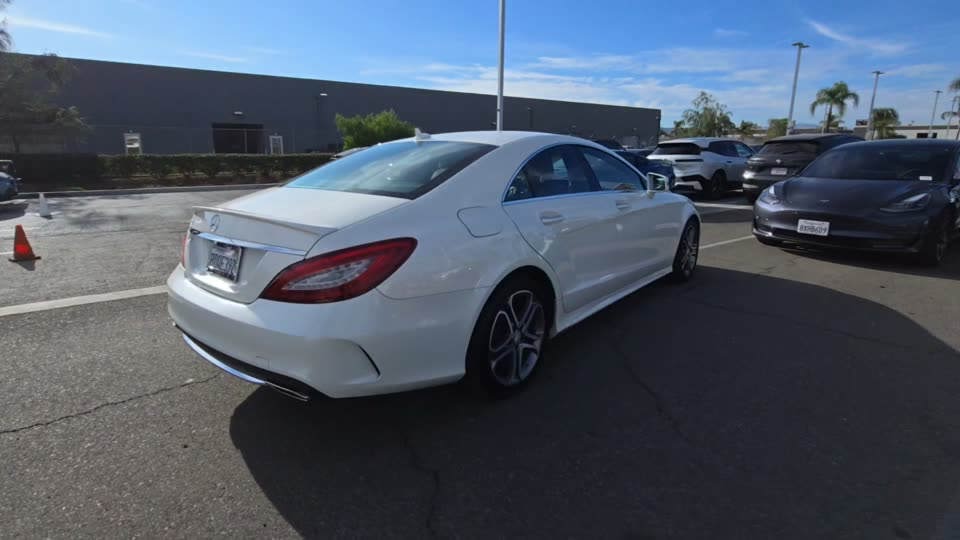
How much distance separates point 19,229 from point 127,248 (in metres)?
1.13

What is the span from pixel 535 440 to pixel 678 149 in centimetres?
1347

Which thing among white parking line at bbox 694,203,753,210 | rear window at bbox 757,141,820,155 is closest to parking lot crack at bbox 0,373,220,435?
white parking line at bbox 694,203,753,210

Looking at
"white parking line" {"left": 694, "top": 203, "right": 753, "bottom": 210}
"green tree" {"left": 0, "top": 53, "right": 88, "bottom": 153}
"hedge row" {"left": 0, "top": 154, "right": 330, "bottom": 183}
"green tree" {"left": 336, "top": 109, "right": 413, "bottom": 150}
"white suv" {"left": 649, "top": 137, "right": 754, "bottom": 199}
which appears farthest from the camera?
"green tree" {"left": 336, "top": 109, "right": 413, "bottom": 150}

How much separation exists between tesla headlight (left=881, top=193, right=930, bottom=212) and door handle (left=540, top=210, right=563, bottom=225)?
4895 mm

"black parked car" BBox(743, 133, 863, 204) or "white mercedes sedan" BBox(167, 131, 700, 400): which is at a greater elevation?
"black parked car" BBox(743, 133, 863, 204)

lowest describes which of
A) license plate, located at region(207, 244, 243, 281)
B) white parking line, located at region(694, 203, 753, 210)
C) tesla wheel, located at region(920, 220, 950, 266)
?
white parking line, located at region(694, 203, 753, 210)

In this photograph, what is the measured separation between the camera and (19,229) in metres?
6.70

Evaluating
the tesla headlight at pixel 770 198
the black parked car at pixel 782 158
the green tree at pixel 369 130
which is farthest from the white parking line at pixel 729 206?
the green tree at pixel 369 130

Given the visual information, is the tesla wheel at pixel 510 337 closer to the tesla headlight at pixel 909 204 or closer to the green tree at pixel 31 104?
the tesla headlight at pixel 909 204

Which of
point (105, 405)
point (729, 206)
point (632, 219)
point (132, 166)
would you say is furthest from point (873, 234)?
point (132, 166)

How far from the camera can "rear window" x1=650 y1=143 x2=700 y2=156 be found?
14.5m

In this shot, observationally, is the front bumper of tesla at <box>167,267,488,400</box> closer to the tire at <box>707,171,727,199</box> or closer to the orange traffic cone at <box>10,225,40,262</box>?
the orange traffic cone at <box>10,225,40,262</box>

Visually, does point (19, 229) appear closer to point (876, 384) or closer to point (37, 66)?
point (876, 384)

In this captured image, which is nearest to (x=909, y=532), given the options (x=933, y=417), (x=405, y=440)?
(x=933, y=417)
